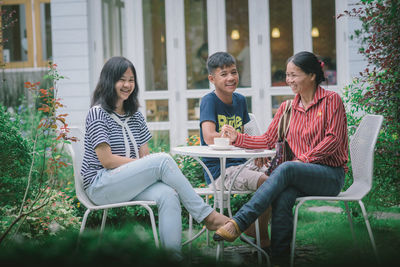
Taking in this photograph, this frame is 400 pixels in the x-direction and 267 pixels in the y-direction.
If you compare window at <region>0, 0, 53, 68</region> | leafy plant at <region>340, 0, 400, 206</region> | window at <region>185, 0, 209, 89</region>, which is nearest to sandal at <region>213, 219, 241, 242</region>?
leafy plant at <region>340, 0, 400, 206</region>

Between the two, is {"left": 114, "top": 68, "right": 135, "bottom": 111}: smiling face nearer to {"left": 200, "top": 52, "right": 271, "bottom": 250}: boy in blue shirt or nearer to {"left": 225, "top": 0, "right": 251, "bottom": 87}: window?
{"left": 200, "top": 52, "right": 271, "bottom": 250}: boy in blue shirt

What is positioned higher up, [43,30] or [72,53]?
[43,30]

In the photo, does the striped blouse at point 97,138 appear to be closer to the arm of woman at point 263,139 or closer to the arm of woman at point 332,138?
the arm of woman at point 263,139

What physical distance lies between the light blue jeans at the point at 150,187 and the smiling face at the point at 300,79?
3.13ft

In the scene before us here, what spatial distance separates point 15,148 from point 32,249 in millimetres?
2184

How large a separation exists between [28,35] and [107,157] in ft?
24.0

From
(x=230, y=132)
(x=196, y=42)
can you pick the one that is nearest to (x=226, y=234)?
(x=230, y=132)

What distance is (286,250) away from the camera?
271 cm

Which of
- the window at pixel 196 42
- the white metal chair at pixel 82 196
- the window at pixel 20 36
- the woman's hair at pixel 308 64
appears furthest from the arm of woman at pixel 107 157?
the window at pixel 20 36

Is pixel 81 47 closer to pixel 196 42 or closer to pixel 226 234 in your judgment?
pixel 196 42

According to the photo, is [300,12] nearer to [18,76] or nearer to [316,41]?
[316,41]

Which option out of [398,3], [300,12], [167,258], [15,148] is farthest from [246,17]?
[167,258]

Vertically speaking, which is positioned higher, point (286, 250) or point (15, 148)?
point (15, 148)

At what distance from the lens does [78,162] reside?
9.50 feet
